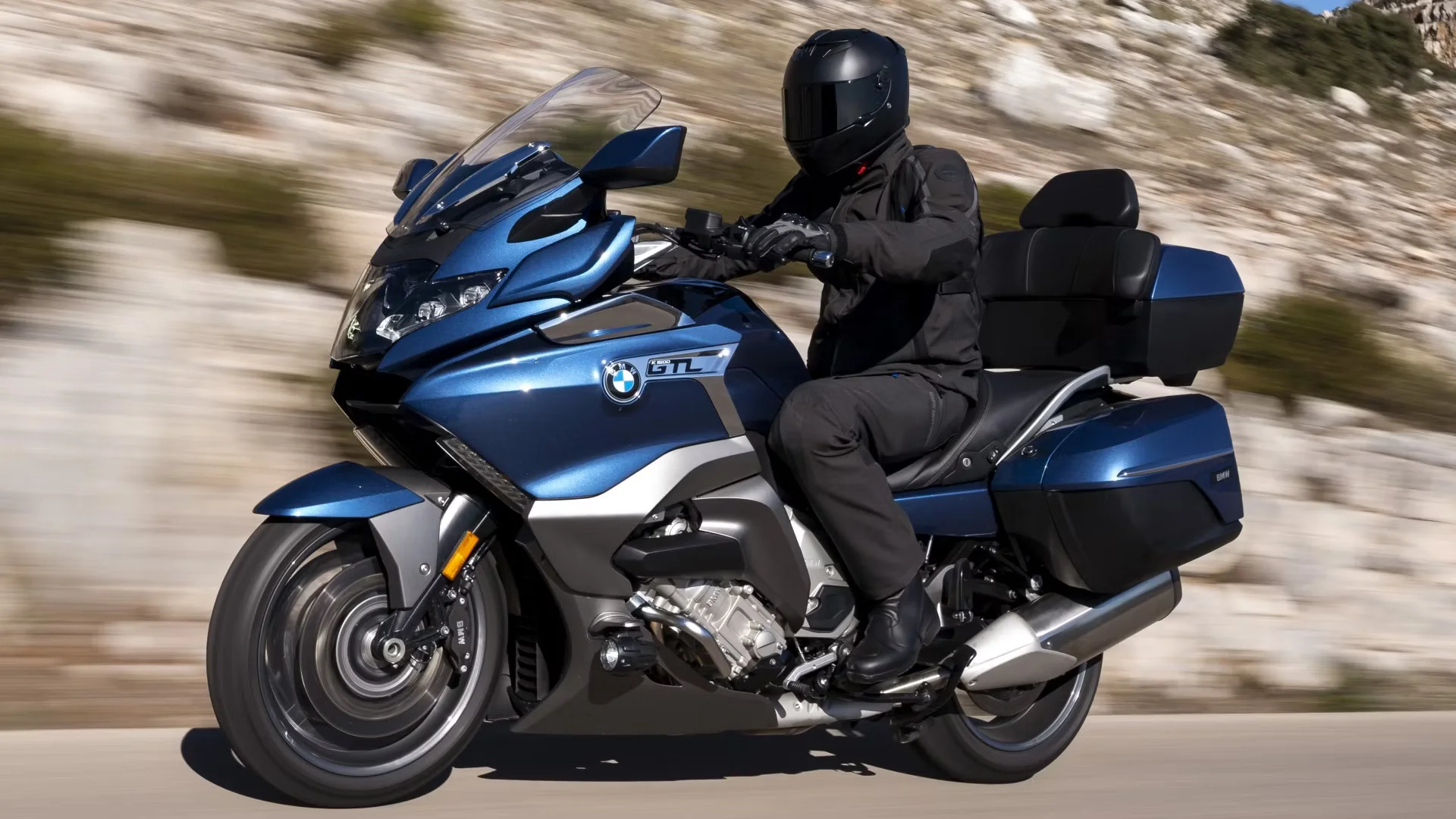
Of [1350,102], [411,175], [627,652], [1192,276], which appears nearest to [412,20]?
[411,175]

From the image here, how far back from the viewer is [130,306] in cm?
513

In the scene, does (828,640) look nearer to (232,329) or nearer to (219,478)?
(219,478)

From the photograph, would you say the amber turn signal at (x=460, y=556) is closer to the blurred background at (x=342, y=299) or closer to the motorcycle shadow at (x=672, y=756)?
the motorcycle shadow at (x=672, y=756)

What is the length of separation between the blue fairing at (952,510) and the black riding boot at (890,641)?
0.61 feet

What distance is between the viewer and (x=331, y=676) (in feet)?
11.2

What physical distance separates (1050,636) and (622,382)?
149cm

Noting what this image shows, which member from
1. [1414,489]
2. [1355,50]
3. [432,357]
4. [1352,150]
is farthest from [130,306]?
[1355,50]

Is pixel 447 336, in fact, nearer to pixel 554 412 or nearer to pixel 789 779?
pixel 554 412

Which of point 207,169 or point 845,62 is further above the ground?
point 845,62

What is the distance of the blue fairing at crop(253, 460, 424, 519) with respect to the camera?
3305 mm

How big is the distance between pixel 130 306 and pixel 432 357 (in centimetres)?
226

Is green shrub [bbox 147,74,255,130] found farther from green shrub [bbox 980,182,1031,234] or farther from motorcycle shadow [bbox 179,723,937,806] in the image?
green shrub [bbox 980,182,1031,234]

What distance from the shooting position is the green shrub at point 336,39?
297 inches

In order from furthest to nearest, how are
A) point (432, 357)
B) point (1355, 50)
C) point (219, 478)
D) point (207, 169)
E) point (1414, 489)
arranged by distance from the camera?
point (1355, 50)
point (1414, 489)
point (207, 169)
point (219, 478)
point (432, 357)
